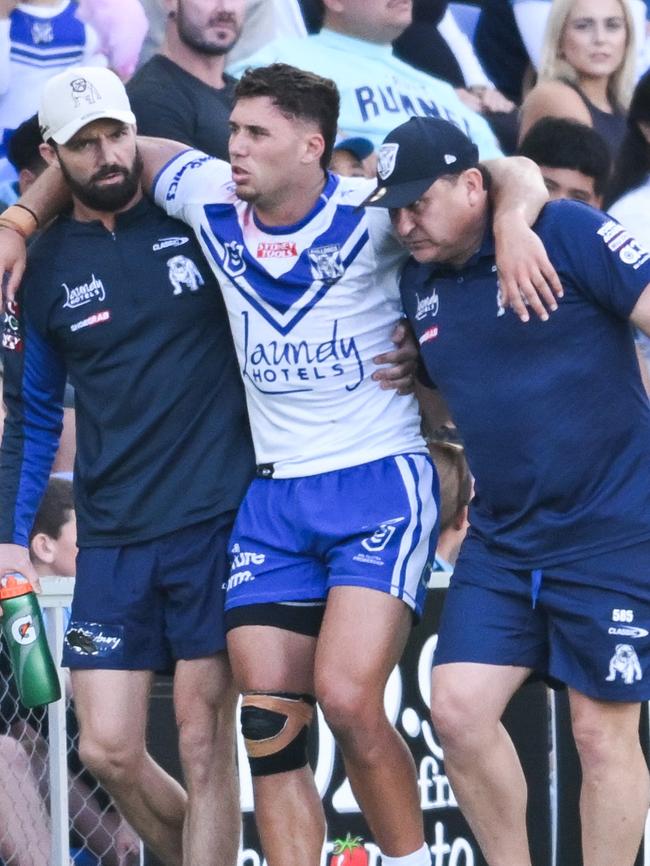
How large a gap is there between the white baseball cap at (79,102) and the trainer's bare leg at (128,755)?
1733 mm

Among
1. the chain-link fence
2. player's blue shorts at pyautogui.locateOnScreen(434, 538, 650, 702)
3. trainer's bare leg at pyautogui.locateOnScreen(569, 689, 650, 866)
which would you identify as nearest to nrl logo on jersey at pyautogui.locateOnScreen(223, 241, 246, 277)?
player's blue shorts at pyautogui.locateOnScreen(434, 538, 650, 702)

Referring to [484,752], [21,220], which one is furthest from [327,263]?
[484,752]

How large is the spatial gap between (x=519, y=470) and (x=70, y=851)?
226 cm

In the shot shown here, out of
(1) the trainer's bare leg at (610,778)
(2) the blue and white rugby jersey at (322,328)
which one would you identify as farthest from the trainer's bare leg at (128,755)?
(1) the trainer's bare leg at (610,778)

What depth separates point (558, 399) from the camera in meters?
4.72

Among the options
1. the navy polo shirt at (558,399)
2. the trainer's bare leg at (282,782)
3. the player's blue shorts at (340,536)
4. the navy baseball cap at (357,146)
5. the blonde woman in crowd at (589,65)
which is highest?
the blonde woman in crowd at (589,65)

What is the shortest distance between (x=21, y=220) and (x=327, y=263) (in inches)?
43.2

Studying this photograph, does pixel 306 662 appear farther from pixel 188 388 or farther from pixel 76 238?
pixel 76 238

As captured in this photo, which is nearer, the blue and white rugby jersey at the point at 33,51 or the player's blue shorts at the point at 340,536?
the player's blue shorts at the point at 340,536

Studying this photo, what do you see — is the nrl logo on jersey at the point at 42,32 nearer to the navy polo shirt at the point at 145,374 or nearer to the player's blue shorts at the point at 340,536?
the navy polo shirt at the point at 145,374

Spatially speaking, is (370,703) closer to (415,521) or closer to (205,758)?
(415,521)

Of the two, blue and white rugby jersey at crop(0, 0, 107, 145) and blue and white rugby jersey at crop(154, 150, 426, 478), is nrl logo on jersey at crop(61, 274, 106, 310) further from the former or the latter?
blue and white rugby jersey at crop(0, 0, 107, 145)

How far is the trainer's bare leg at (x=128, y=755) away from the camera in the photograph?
5.36 metres

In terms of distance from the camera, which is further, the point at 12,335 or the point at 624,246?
the point at 12,335
